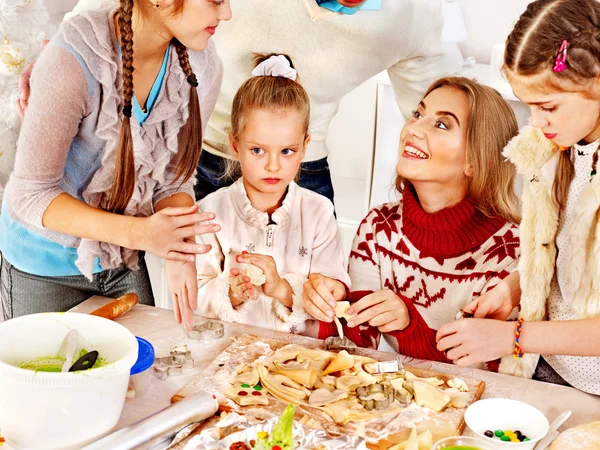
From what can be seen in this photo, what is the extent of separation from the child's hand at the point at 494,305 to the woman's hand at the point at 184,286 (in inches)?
22.5

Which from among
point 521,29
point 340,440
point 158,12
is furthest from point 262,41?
point 340,440

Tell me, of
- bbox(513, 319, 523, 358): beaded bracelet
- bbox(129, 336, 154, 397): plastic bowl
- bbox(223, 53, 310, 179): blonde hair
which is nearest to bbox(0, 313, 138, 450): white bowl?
bbox(129, 336, 154, 397): plastic bowl

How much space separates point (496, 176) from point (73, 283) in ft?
3.17

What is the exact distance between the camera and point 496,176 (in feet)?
5.32

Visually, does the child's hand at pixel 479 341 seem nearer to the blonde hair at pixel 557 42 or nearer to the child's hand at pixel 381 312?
the child's hand at pixel 381 312

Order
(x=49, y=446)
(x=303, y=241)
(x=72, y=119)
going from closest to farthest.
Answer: (x=49, y=446) < (x=72, y=119) < (x=303, y=241)

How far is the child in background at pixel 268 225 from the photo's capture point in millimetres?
1701

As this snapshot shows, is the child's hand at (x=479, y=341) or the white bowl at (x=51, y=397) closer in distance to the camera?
the white bowl at (x=51, y=397)

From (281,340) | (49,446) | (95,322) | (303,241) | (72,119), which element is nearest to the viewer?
(49,446)

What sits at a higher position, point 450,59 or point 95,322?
point 450,59

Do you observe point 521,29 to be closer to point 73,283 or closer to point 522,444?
point 522,444

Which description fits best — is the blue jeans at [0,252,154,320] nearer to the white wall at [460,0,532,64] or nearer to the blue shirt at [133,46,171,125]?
the blue shirt at [133,46,171,125]

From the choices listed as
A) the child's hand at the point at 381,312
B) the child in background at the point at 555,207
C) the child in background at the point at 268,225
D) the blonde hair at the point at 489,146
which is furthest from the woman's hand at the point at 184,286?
the blonde hair at the point at 489,146

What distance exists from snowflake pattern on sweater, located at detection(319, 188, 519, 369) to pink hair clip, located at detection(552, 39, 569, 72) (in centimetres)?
41
